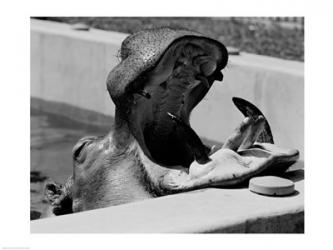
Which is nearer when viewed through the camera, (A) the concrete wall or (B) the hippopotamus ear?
(B) the hippopotamus ear

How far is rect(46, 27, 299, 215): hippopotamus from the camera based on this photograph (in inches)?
142

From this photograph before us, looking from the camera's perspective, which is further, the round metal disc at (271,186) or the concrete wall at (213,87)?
the concrete wall at (213,87)

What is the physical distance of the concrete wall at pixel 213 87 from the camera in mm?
6012

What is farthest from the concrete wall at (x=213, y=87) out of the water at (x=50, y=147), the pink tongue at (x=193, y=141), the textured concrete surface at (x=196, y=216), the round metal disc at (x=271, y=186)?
the textured concrete surface at (x=196, y=216)

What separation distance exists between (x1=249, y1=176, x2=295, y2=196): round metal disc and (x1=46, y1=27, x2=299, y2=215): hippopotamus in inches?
3.6

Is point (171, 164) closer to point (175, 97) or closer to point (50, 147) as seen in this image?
point (175, 97)

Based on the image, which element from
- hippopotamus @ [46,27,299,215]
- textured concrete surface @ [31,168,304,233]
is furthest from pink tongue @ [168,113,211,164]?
textured concrete surface @ [31,168,304,233]

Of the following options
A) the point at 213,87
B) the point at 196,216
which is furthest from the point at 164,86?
the point at 213,87

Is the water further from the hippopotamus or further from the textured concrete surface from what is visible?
the textured concrete surface

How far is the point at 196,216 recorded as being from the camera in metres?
A: 3.13

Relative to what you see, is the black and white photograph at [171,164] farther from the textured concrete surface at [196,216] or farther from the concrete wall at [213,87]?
the concrete wall at [213,87]

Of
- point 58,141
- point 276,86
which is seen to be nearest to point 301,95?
point 276,86

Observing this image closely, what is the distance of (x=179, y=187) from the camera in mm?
3590

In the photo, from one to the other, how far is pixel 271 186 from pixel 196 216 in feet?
1.34
